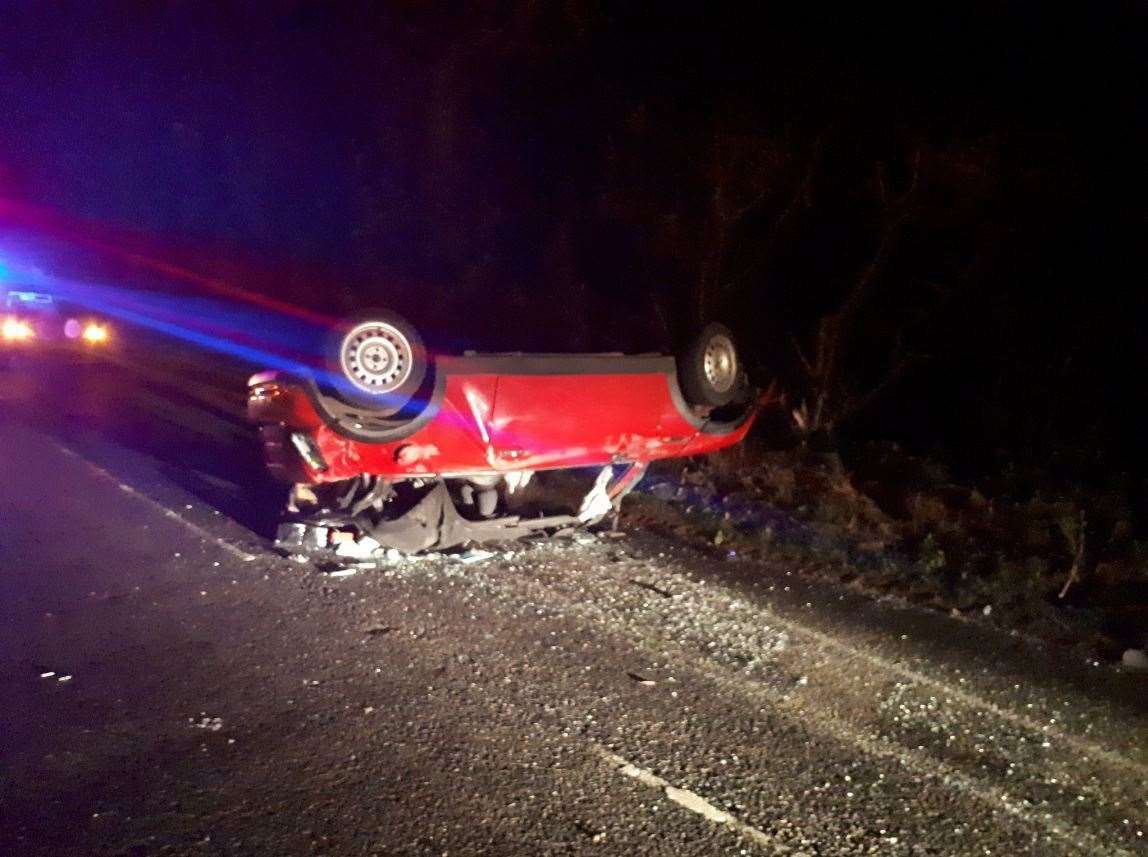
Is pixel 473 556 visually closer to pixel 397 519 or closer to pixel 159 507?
pixel 397 519

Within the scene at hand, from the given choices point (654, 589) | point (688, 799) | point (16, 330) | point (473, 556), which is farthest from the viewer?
point (16, 330)

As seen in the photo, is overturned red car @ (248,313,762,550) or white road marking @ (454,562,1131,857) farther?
overturned red car @ (248,313,762,550)

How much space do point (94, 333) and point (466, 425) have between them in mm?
16706

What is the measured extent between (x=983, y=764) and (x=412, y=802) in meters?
2.39

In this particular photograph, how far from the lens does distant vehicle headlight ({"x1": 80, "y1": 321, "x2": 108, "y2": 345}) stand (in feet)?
67.5

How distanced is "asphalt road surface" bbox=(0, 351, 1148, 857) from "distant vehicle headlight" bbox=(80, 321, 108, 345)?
14367 mm

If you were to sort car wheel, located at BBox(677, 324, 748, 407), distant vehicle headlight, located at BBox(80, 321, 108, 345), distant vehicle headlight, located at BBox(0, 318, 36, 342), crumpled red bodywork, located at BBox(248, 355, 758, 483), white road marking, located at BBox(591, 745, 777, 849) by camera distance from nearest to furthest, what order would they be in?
white road marking, located at BBox(591, 745, 777, 849), crumpled red bodywork, located at BBox(248, 355, 758, 483), car wheel, located at BBox(677, 324, 748, 407), distant vehicle headlight, located at BBox(0, 318, 36, 342), distant vehicle headlight, located at BBox(80, 321, 108, 345)

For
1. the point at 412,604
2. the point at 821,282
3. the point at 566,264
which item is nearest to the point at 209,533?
the point at 412,604

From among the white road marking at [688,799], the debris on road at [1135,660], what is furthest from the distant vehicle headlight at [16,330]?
the debris on road at [1135,660]

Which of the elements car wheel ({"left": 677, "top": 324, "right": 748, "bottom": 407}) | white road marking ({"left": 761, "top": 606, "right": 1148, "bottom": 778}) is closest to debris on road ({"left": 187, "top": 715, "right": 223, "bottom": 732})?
white road marking ({"left": 761, "top": 606, "right": 1148, "bottom": 778})

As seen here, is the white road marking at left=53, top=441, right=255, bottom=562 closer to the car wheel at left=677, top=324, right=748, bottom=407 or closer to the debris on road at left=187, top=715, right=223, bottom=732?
the debris on road at left=187, top=715, right=223, bottom=732

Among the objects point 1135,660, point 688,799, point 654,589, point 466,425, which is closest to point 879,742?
point 688,799

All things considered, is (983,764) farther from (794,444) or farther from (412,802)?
(794,444)

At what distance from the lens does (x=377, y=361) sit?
20.4ft
